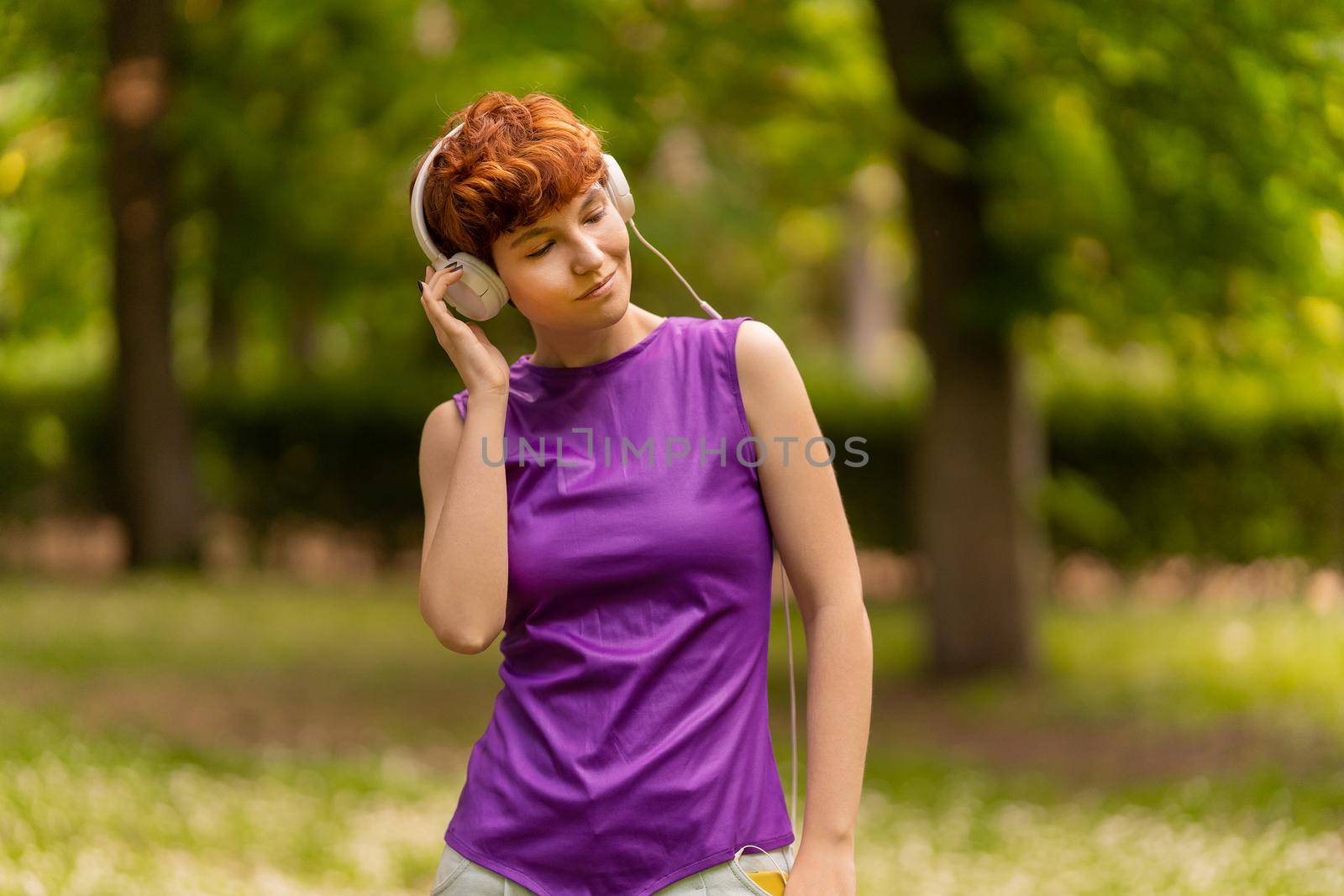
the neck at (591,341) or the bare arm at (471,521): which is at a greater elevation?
the neck at (591,341)

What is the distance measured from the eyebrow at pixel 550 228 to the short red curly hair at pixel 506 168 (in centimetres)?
1

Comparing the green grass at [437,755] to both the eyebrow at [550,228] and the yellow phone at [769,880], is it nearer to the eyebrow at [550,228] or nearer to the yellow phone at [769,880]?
the yellow phone at [769,880]

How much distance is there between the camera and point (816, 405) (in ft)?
52.2

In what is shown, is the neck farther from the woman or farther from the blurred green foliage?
the blurred green foliage

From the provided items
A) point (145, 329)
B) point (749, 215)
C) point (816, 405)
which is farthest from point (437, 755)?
point (145, 329)

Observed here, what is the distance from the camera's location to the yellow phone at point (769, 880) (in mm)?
2141

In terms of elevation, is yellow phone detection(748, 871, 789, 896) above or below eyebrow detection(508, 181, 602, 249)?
below

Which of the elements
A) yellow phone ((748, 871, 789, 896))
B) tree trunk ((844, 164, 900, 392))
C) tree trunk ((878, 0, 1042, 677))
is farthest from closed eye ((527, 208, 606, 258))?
tree trunk ((844, 164, 900, 392))

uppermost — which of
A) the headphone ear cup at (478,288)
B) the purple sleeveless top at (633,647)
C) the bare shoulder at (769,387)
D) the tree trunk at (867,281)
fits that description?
the headphone ear cup at (478,288)

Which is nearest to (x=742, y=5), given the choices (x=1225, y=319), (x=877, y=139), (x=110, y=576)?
(x=877, y=139)

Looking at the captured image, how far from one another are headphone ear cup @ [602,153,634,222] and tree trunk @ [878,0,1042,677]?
24.6ft

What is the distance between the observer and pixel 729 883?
2.12 m

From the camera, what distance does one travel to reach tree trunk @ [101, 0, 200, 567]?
15.1 metres

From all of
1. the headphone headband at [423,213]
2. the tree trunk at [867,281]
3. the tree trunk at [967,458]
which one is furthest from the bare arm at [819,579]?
the tree trunk at [867,281]
